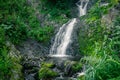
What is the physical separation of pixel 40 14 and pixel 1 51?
346 inches

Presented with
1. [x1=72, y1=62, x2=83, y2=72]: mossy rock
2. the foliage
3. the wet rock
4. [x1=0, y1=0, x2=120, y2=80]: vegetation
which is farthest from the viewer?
the foliage

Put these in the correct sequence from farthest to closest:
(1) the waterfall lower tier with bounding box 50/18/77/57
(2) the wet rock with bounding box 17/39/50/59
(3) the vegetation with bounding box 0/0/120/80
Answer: (1) the waterfall lower tier with bounding box 50/18/77/57, (2) the wet rock with bounding box 17/39/50/59, (3) the vegetation with bounding box 0/0/120/80

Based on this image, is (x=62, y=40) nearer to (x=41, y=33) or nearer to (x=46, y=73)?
(x=41, y=33)

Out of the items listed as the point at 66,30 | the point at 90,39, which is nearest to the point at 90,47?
the point at 90,39

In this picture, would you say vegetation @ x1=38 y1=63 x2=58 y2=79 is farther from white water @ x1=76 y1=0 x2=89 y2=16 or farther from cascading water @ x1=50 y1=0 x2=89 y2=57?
white water @ x1=76 y1=0 x2=89 y2=16

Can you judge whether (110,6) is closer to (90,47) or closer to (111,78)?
(90,47)

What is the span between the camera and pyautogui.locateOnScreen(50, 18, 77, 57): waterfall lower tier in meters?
13.8

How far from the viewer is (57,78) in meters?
8.93

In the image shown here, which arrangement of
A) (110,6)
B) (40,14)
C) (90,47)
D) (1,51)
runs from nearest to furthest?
(1,51) → (90,47) → (110,6) → (40,14)

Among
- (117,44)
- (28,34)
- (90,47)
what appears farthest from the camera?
(28,34)

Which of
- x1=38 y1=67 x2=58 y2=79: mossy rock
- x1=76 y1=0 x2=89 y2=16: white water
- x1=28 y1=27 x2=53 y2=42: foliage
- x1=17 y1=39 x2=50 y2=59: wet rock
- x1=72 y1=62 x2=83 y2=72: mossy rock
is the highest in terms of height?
x1=76 y1=0 x2=89 y2=16: white water

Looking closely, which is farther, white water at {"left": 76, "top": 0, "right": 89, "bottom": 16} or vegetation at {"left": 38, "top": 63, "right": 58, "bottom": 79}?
white water at {"left": 76, "top": 0, "right": 89, "bottom": 16}

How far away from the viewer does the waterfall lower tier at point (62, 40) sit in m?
13.8

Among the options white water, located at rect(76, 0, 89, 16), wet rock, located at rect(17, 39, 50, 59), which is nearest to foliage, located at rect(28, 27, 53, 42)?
wet rock, located at rect(17, 39, 50, 59)
